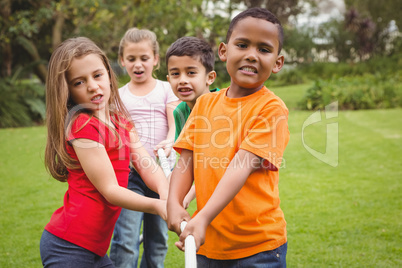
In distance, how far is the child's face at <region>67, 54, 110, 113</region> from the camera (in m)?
1.88

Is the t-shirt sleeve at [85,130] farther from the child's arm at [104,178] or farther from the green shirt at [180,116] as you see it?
the green shirt at [180,116]

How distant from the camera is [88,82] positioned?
1904mm

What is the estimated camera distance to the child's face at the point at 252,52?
162 cm

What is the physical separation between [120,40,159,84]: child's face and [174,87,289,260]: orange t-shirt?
1483 mm

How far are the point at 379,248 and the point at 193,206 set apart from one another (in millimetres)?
2373

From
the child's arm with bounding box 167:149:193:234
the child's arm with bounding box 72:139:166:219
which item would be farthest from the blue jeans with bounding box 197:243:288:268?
the child's arm with bounding box 72:139:166:219

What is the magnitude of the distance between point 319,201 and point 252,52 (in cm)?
419

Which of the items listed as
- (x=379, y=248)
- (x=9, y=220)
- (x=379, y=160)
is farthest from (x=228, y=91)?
(x=379, y=160)

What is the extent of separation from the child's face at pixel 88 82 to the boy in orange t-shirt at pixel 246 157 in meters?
0.57

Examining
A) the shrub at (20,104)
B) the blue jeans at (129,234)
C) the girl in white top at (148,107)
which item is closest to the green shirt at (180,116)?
the girl in white top at (148,107)

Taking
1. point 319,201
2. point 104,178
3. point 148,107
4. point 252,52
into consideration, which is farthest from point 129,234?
point 319,201

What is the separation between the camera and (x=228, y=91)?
5.83 feet

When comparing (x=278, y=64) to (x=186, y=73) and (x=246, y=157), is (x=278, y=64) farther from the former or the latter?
(x=186, y=73)

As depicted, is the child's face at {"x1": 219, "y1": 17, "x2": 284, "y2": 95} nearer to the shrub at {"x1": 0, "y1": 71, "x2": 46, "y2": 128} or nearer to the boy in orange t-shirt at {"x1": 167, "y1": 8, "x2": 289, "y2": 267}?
the boy in orange t-shirt at {"x1": 167, "y1": 8, "x2": 289, "y2": 267}
